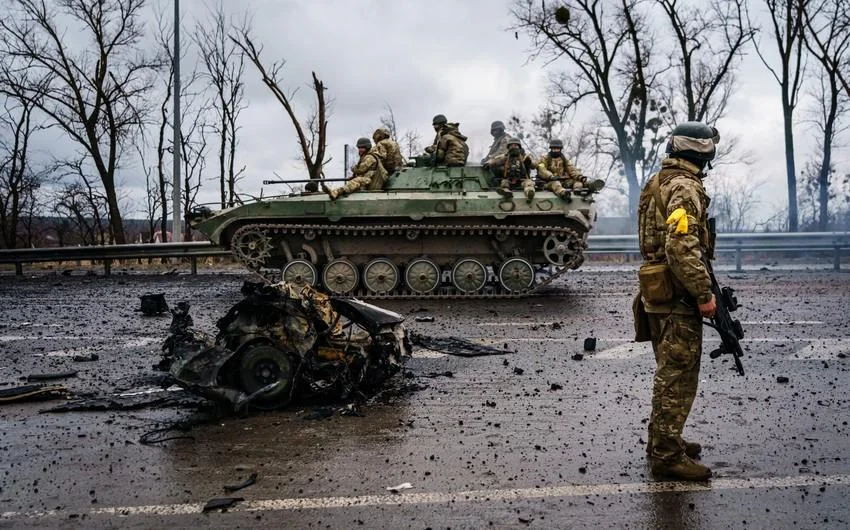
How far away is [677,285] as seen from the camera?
5047mm

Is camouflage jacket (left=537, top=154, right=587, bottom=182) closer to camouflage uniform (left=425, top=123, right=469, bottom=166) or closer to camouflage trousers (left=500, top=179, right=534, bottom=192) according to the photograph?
camouflage trousers (left=500, top=179, right=534, bottom=192)

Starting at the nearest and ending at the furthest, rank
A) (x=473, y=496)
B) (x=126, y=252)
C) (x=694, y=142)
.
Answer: (x=473, y=496)
(x=694, y=142)
(x=126, y=252)

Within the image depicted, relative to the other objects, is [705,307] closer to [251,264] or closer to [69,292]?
[251,264]

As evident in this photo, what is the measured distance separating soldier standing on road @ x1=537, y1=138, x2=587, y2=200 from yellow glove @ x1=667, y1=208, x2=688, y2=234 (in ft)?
33.2

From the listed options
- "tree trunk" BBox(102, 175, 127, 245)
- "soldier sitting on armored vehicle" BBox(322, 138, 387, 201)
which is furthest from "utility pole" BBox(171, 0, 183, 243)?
"soldier sitting on armored vehicle" BBox(322, 138, 387, 201)

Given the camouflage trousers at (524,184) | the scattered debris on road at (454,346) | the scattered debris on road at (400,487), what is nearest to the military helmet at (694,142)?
the scattered debris on road at (400,487)

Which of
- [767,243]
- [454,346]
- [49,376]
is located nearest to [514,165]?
[454,346]

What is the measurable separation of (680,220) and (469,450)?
1866 millimetres

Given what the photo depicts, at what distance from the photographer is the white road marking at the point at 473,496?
175 inches

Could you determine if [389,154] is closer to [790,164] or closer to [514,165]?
[514,165]

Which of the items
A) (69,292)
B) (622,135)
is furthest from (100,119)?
(622,135)

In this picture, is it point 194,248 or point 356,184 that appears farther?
point 194,248

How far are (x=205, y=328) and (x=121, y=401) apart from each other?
4.09m

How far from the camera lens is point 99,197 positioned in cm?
3006
